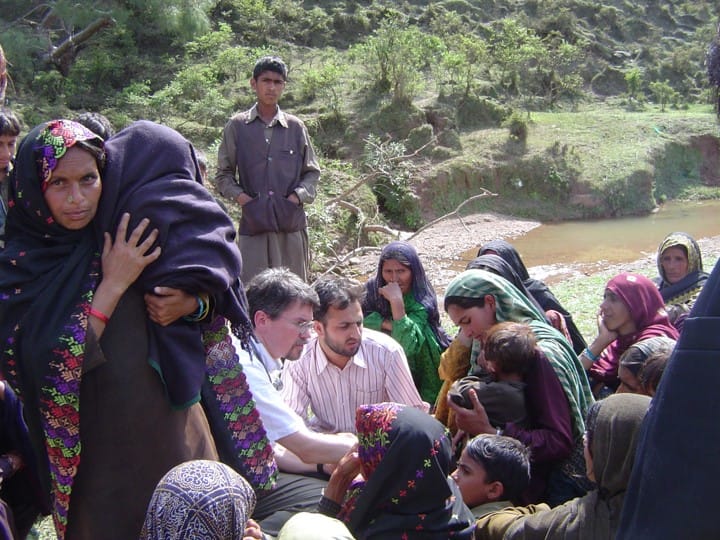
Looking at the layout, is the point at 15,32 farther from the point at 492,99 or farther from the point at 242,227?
the point at 242,227

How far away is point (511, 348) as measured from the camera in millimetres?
2904

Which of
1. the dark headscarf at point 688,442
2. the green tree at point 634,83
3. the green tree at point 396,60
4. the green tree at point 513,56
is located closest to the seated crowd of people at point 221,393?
the dark headscarf at point 688,442

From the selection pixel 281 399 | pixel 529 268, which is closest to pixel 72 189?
pixel 281 399

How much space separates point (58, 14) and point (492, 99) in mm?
10480

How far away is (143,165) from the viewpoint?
173 cm

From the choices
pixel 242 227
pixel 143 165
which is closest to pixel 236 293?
pixel 143 165

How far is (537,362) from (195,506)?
1734mm

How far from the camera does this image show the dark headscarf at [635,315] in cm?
378

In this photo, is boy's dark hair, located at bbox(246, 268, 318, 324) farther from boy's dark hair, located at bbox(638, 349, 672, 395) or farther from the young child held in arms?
boy's dark hair, located at bbox(638, 349, 672, 395)

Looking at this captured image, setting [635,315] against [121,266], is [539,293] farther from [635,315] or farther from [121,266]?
[121,266]

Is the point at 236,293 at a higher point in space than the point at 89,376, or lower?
higher

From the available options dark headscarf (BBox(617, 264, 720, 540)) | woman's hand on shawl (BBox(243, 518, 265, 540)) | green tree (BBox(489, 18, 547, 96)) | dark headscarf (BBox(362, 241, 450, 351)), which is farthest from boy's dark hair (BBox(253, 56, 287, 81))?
green tree (BBox(489, 18, 547, 96))

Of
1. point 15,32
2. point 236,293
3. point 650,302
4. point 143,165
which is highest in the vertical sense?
point 15,32

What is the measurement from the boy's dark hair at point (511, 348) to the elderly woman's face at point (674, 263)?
214cm
